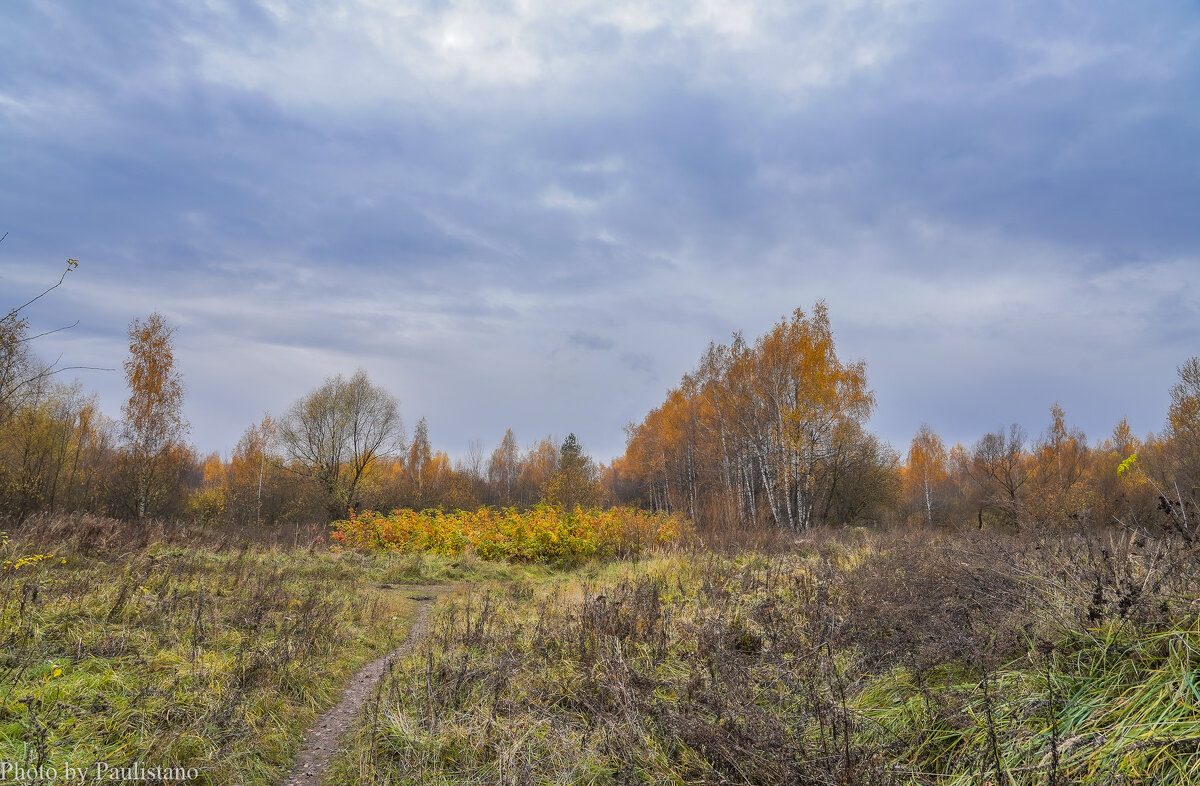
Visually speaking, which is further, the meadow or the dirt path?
the dirt path

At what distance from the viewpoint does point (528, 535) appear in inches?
533

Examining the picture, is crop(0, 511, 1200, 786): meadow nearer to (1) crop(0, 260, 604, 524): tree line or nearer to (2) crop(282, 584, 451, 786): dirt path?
(2) crop(282, 584, 451, 786): dirt path

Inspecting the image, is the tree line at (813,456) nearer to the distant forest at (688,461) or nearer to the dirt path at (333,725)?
the distant forest at (688,461)

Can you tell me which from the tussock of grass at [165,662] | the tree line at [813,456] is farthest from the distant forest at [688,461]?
the tussock of grass at [165,662]

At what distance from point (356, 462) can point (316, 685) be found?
3165 centimetres

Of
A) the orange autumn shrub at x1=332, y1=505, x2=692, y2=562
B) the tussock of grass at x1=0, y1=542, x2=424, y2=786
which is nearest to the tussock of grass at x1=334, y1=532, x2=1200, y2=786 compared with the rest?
the tussock of grass at x1=0, y1=542, x2=424, y2=786

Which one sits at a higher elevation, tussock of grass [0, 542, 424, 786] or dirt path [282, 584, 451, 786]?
tussock of grass [0, 542, 424, 786]

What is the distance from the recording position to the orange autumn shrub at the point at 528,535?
13406 mm

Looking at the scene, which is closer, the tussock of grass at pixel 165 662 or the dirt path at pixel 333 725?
the tussock of grass at pixel 165 662

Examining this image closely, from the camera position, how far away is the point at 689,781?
8.53 ft

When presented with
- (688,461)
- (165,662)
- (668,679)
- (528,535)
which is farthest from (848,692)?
(688,461)

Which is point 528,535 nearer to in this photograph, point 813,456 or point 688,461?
point 813,456

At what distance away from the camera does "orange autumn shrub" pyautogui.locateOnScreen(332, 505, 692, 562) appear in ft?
44.0

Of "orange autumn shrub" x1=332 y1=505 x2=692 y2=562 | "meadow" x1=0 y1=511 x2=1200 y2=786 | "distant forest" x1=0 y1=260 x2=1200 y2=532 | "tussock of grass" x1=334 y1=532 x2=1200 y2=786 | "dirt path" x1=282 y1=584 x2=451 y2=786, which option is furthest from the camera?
"distant forest" x1=0 y1=260 x2=1200 y2=532
